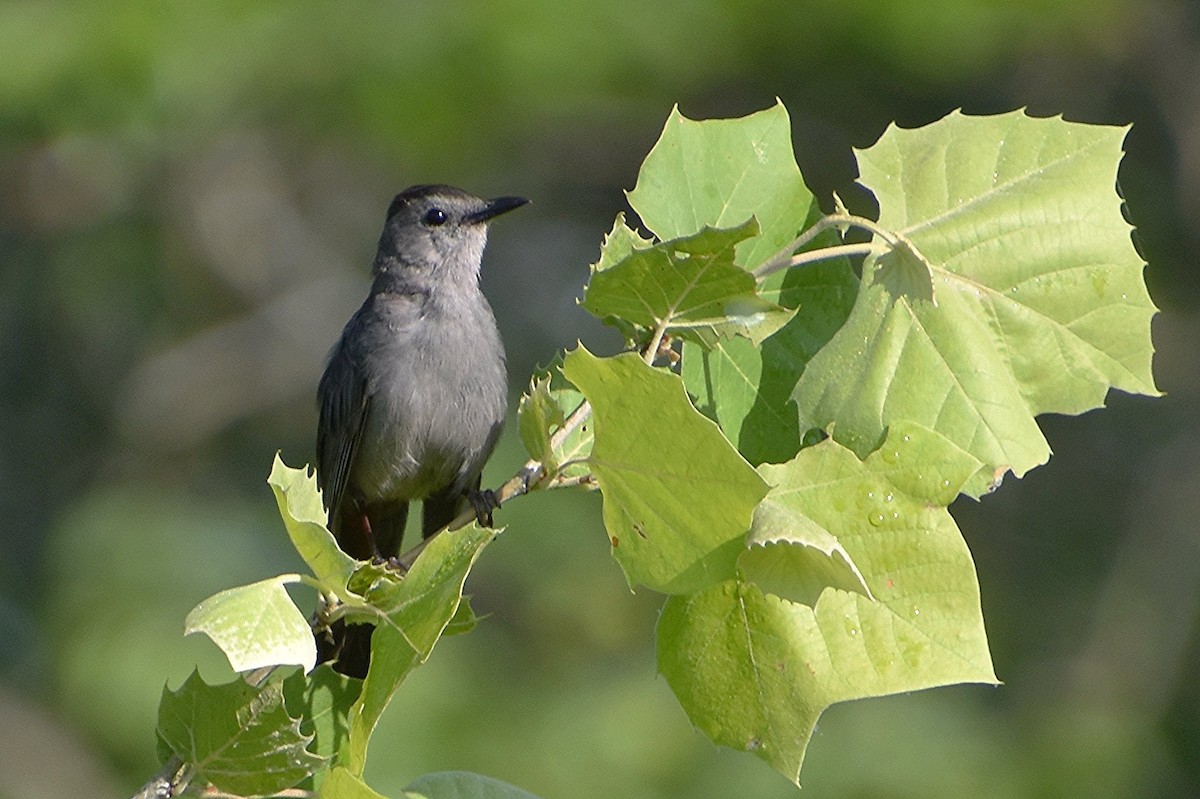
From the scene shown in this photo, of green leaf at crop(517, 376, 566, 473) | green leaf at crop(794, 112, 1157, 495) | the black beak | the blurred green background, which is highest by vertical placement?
green leaf at crop(794, 112, 1157, 495)

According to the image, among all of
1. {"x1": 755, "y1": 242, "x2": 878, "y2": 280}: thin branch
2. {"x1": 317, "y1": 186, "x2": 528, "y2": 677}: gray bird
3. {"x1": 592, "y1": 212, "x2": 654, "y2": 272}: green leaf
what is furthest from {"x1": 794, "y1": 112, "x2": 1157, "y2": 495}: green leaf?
{"x1": 317, "y1": 186, "x2": 528, "y2": 677}: gray bird

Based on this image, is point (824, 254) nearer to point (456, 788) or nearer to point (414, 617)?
point (414, 617)

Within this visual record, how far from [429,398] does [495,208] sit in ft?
2.31

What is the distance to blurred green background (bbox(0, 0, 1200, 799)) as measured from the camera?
382 inches

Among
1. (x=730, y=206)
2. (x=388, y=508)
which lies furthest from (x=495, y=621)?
(x=730, y=206)

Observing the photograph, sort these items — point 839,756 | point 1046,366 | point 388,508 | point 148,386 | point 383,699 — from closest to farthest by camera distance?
1. point 383,699
2. point 1046,366
3. point 388,508
4. point 839,756
5. point 148,386

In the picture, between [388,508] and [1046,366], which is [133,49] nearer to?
[388,508]

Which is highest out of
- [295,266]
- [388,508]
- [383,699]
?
[383,699]

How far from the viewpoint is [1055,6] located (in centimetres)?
1059

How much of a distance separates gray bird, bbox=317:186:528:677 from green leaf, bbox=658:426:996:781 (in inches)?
86.5

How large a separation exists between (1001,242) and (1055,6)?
28.7ft

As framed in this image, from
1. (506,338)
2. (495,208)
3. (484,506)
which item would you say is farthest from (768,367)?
(506,338)

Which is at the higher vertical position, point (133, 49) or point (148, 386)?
point (133, 49)

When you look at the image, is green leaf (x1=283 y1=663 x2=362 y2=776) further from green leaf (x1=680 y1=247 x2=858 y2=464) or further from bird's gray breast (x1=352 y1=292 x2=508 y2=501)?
bird's gray breast (x1=352 y1=292 x2=508 y2=501)
